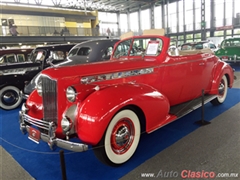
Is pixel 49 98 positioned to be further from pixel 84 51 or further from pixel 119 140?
pixel 84 51

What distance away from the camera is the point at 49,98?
269cm

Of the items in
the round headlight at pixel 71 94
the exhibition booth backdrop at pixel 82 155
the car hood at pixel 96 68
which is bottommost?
the exhibition booth backdrop at pixel 82 155

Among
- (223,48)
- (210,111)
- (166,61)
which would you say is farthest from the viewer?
(223,48)

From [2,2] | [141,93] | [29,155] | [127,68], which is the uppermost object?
[2,2]

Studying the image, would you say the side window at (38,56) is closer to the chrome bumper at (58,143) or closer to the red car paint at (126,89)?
the red car paint at (126,89)

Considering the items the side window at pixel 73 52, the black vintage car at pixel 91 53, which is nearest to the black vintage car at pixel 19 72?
the side window at pixel 73 52

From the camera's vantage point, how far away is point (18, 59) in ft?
23.0

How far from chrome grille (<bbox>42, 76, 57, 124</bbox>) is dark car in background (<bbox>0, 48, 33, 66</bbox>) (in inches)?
191

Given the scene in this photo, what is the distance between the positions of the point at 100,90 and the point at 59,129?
0.73 metres

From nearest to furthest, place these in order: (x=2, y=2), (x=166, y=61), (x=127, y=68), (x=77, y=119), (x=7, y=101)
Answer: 1. (x=77, y=119)
2. (x=127, y=68)
3. (x=166, y=61)
4. (x=7, y=101)
5. (x=2, y=2)

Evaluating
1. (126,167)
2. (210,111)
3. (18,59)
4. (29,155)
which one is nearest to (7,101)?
(18,59)

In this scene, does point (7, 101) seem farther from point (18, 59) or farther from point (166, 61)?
point (166, 61)

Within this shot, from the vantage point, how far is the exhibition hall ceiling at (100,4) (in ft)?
83.0

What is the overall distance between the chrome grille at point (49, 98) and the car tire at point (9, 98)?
12.9 feet
